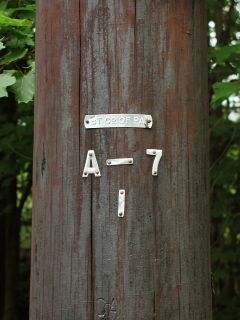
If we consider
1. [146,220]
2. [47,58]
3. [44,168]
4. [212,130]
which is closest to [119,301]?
[146,220]

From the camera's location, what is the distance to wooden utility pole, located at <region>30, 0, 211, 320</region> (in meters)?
1.66

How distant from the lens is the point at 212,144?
559cm

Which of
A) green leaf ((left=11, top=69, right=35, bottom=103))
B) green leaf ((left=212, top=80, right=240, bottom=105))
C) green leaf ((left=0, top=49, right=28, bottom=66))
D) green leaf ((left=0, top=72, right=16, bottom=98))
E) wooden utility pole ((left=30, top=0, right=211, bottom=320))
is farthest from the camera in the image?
green leaf ((left=212, top=80, right=240, bottom=105))

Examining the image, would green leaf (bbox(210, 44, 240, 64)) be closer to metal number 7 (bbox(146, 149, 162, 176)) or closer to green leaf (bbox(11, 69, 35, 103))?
green leaf (bbox(11, 69, 35, 103))

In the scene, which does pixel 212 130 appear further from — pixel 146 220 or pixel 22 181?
pixel 146 220

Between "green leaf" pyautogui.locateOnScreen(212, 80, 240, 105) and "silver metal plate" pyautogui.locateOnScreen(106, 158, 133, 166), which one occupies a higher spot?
"green leaf" pyautogui.locateOnScreen(212, 80, 240, 105)

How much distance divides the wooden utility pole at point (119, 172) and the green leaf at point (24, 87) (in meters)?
0.53

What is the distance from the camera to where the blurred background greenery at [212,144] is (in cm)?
250

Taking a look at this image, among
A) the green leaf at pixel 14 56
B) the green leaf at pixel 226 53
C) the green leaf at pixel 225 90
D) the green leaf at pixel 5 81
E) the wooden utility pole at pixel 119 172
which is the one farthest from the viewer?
the green leaf at pixel 226 53

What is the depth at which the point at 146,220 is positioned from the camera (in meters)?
1.67

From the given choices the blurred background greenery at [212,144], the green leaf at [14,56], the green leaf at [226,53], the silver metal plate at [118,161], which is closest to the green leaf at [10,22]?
the blurred background greenery at [212,144]

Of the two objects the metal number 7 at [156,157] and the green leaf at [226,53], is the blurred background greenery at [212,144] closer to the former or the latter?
the green leaf at [226,53]

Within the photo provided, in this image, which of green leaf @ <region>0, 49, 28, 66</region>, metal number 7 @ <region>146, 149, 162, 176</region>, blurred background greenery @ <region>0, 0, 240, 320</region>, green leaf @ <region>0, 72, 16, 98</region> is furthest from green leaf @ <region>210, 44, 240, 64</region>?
metal number 7 @ <region>146, 149, 162, 176</region>

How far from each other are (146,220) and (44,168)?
35 centimetres
